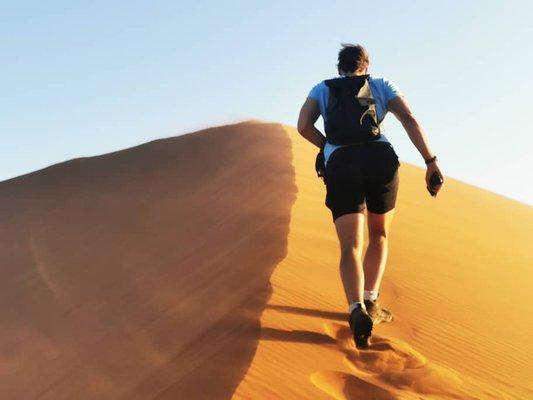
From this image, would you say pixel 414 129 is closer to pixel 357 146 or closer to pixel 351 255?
pixel 357 146

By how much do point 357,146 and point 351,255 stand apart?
2.17ft

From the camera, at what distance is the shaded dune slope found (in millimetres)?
4004

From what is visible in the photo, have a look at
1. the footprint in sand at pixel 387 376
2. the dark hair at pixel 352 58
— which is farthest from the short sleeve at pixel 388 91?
the footprint in sand at pixel 387 376

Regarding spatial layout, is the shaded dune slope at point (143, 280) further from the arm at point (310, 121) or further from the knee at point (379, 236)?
the arm at point (310, 121)

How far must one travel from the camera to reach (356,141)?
4.00 meters

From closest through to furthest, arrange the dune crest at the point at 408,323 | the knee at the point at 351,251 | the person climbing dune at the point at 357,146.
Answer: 1. the dune crest at the point at 408,323
2. the knee at the point at 351,251
3. the person climbing dune at the point at 357,146

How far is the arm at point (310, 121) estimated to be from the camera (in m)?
4.22

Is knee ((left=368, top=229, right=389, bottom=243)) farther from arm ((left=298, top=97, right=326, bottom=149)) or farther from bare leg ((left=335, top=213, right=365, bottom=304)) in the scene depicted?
arm ((left=298, top=97, right=326, bottom=149))

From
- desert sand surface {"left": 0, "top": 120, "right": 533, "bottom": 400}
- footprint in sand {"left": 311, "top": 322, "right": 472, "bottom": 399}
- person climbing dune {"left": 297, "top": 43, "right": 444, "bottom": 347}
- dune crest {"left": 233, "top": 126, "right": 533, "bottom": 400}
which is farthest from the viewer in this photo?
person climbing dune {"left": 297, "top": 43, "right": 444, "bottom": 347}

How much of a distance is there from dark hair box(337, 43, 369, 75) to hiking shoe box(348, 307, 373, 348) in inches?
60.2

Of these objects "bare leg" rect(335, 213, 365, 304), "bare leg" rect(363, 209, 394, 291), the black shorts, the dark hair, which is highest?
the dark hair

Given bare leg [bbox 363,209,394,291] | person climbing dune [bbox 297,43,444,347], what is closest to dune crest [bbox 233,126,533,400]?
bare leg [bbox 363,209,394,291]

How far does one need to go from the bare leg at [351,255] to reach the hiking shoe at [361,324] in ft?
0.35

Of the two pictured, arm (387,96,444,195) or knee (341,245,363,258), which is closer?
knee (341,245,363,258)
